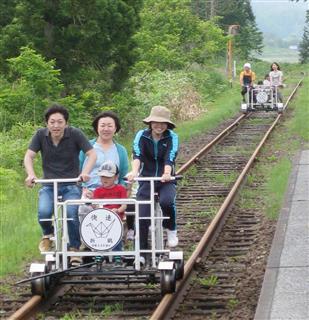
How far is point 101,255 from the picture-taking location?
25.6ft

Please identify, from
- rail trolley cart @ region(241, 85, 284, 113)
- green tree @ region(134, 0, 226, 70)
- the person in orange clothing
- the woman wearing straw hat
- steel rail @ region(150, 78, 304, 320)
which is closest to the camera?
steel rail @ region(150, 78, 304, 320)

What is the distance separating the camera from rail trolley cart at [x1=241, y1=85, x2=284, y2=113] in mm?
29422

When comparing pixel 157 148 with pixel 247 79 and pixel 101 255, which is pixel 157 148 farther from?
pixel 247 79

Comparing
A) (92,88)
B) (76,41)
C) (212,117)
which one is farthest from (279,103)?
(76,41)

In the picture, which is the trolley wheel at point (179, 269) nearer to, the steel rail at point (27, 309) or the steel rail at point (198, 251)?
the steel rail at point (198, 251)

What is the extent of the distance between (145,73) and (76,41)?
8.61 metres

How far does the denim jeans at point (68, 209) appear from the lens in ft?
27.0

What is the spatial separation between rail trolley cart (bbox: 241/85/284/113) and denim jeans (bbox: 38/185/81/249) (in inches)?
848

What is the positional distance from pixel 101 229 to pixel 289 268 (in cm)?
219

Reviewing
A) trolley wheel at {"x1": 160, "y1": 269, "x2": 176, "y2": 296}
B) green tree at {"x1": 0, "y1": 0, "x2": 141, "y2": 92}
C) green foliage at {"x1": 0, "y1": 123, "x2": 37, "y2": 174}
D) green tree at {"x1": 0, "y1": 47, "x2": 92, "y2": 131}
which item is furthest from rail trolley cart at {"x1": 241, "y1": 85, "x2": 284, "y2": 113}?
trolley wheel at {"x1": 160, "y1": 269, "x2": 176, "y2": 296}

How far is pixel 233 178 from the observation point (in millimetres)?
15695

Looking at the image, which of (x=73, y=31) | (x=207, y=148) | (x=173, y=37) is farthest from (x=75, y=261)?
(x=173, y=37)

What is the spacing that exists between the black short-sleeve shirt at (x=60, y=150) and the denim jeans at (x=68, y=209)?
0.14 meters

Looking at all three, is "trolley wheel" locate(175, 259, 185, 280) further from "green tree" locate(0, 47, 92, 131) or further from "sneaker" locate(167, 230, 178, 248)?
"green tree" locate(0, 47, 92, 131)
